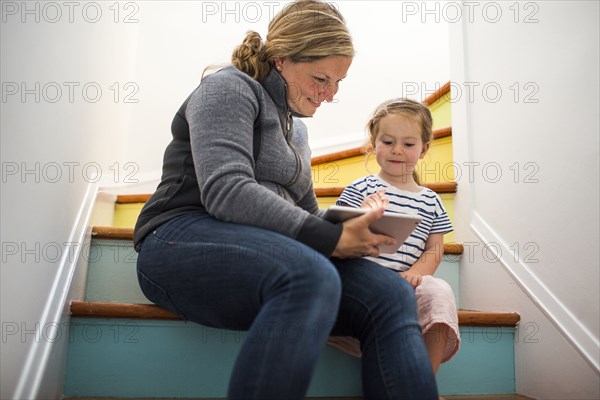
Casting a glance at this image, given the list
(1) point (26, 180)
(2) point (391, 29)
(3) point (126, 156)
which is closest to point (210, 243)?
(1) point (26, 180)

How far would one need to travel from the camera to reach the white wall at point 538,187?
3.84ft

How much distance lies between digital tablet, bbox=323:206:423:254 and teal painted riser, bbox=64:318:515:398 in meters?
0.33

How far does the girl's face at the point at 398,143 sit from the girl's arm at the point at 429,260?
0.65 ft

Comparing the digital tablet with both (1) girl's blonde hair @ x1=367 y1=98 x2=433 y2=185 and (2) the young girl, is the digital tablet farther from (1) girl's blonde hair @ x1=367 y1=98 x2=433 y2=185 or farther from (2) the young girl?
(1) girl's blonde hair @ x1=367 y1=98 x2=433 y2=185

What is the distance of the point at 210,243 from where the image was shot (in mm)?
886

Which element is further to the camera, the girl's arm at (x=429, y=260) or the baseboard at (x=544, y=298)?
the girl's arm at (x=429, y=260)

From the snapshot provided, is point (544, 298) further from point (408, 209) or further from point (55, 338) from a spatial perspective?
point (55, 338)

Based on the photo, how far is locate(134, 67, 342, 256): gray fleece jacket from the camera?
0.91 meters

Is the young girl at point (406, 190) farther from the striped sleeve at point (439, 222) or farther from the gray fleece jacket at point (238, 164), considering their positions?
the gray fleece jacket at point (238, 164)

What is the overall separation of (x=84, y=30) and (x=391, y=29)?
79.8 inches

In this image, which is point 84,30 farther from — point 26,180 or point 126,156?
point 126,156

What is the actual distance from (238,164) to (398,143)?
0.64m

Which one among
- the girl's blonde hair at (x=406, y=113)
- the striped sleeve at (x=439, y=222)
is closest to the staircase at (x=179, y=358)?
the striped sleeve at (x=439, y=222)

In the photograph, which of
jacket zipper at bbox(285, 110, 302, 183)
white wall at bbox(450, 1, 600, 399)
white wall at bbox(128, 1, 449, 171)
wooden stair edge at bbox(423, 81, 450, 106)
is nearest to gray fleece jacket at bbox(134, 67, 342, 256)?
jacket zipper at bbox(285, 110, 302, 183)
